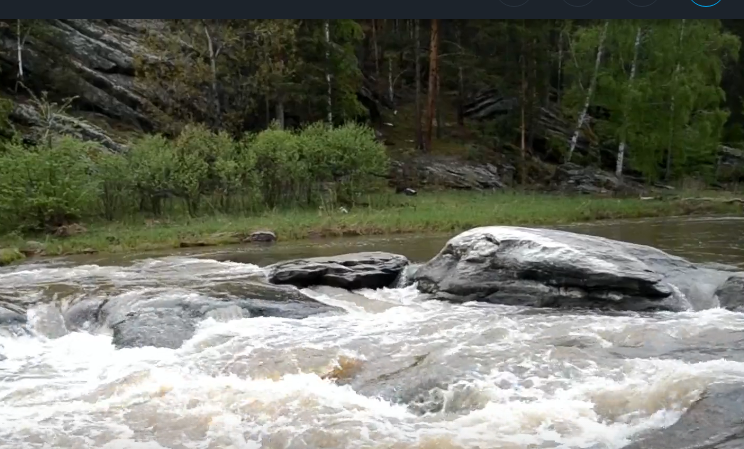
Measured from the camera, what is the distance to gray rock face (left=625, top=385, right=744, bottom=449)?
5992 millimetres

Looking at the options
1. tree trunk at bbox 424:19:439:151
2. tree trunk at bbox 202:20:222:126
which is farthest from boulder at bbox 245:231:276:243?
tree trunk at bbox 424:19:439:151

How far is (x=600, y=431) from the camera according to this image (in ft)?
21.5

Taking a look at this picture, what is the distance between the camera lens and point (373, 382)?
798cm

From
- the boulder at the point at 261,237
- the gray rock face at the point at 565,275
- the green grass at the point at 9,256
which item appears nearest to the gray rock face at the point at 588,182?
the boulder at the point at 261,237

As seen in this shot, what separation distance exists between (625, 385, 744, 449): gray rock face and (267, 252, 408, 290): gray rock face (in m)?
6.90

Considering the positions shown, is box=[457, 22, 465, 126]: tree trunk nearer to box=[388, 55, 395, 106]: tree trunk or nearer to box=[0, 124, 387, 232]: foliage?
box=[388, 55, 395, 106]: tree trunk

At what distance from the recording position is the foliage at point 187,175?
19.9m

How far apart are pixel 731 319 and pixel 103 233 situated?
49.9 feet

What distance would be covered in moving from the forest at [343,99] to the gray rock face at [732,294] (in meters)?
15.4

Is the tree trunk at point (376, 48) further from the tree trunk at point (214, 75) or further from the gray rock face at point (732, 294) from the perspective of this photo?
the gray rock face at point (732, 294)

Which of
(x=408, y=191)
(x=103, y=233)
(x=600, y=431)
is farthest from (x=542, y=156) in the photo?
(x=600, y=431)

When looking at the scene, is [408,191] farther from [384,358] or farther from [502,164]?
[384,358]

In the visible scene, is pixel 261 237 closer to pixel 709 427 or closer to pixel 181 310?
pixel 181 310

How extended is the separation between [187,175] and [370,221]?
5705mm
